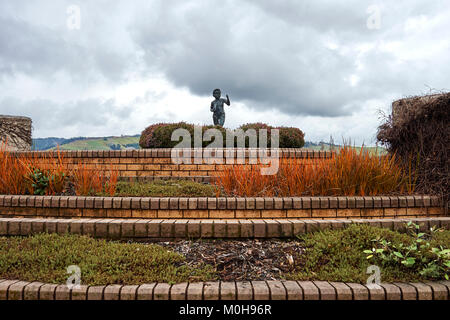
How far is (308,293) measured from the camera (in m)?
2.80

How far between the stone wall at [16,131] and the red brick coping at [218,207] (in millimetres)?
7147

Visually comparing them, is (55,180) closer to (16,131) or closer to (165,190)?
(165,190)

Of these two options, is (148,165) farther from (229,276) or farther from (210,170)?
(229,276)

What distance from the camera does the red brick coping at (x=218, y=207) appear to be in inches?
183

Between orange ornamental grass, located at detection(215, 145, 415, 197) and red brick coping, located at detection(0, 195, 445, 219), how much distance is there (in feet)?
1.27

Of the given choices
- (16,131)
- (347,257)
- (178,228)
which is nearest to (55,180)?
(178,228)

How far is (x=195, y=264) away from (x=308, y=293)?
3.71 feet

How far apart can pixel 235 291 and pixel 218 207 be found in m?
1.91

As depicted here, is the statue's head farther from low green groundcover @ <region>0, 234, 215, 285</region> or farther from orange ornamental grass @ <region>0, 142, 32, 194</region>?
low green groundcover @ <region>0, 234, 215, 285</region>

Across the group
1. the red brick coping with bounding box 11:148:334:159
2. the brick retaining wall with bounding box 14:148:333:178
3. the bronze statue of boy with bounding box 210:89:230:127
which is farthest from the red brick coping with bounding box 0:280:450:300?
the bronze statue of boy with bounding box 210:89:230:127

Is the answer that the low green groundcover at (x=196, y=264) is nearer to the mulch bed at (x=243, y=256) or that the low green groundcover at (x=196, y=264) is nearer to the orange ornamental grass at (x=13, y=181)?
the mulch bed at (x=243, y=256)

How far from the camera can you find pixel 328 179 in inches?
205

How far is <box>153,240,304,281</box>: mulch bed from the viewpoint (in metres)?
3.18
